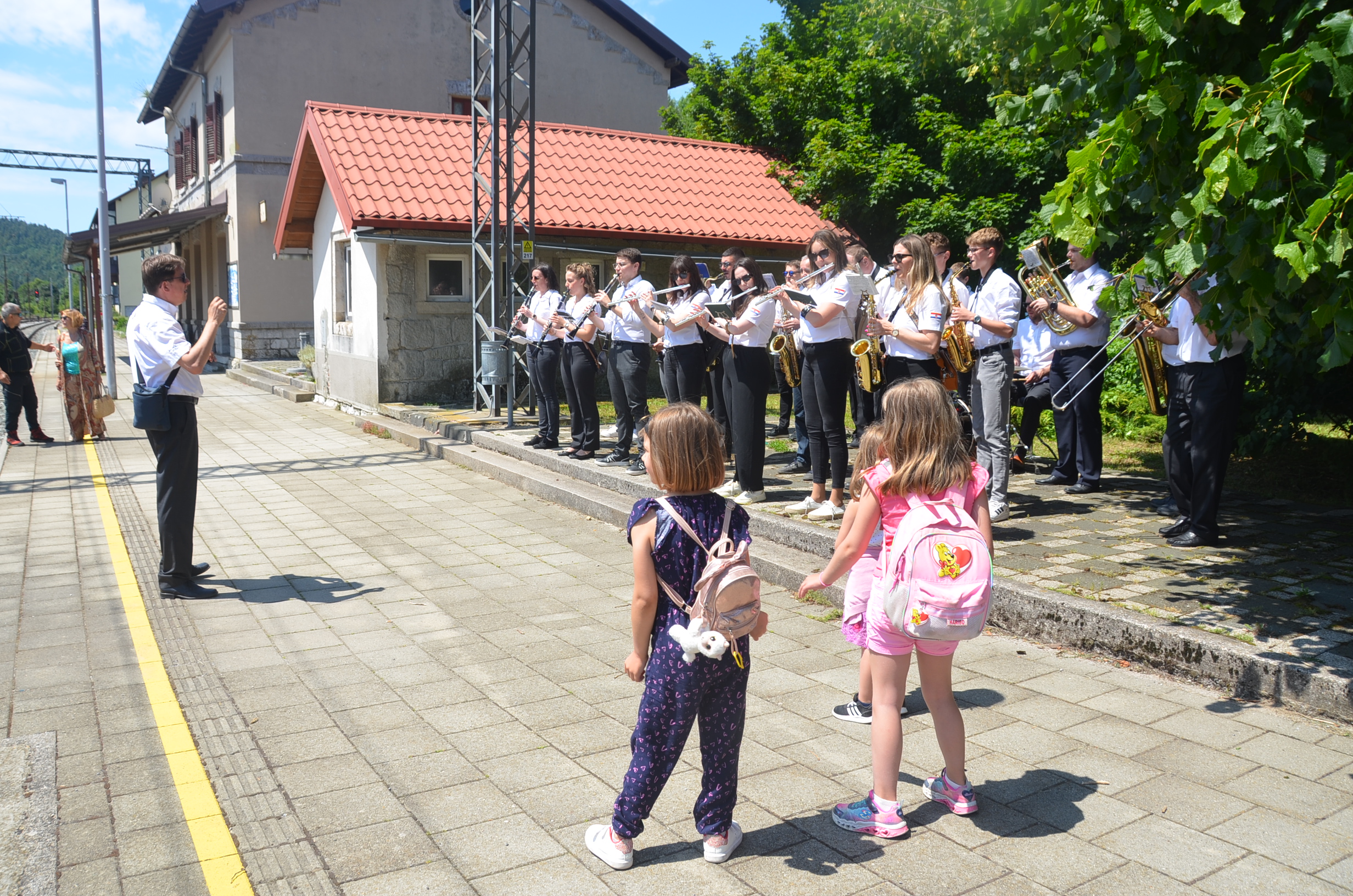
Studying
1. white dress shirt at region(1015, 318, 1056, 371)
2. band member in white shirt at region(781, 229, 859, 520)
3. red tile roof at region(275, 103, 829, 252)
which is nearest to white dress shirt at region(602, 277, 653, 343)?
band member in white shirt at region(781, 229, 859, 520)

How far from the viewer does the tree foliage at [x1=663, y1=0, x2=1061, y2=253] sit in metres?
15.0

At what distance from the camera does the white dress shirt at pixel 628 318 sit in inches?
380

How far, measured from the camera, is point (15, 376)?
13.4 m

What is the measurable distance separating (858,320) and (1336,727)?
3.89m

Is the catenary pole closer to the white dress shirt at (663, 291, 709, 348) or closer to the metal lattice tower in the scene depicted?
the metal lattice tower

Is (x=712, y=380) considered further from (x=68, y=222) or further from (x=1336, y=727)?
(x=68, y=222)

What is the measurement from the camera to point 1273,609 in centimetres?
519

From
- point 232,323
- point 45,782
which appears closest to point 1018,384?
point 45,782

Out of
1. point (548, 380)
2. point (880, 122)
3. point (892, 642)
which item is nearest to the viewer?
point (892, 642)

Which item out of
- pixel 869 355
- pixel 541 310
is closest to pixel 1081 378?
pixel 869 355

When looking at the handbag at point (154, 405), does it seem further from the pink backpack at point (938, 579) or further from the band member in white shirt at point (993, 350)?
the band member in white shirt at point (993, 350)

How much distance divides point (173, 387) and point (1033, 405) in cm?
669

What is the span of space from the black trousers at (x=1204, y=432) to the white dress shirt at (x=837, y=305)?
215cm

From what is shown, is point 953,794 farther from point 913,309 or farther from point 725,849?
point 913,309
